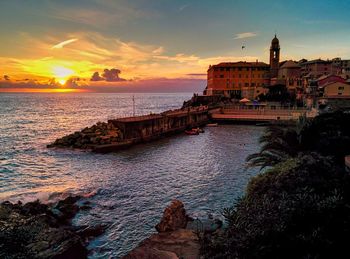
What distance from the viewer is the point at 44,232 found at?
1180 cm

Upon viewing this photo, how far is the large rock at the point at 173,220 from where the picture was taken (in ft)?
45.0

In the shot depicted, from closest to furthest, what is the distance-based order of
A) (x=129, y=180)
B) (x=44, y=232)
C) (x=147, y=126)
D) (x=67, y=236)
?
(x=44, y=232) < (x=67, y=236) < (x=129, y=180) < (x=147, y=126)

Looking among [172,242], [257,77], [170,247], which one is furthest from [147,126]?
[257,77]

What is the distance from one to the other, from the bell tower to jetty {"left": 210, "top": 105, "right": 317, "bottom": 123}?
34505 mm

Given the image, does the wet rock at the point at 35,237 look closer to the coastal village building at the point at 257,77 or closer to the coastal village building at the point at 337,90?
the coastal village building at the point at 337,90

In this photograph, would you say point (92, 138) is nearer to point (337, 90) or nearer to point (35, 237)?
point (35, 237)

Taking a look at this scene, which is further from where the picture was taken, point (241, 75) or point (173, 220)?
point (241, 75)

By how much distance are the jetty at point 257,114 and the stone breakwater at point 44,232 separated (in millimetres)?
47937

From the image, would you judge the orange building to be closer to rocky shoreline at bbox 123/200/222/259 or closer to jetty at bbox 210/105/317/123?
jetty at bbox 210/105/317/123

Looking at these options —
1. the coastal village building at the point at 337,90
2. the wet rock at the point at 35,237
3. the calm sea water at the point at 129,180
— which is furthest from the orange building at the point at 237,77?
the wet rock at the point at 35,237

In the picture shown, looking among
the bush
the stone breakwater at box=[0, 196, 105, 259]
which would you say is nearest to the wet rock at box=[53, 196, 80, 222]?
the stone breakwater at box=[0, 196, 105, 259]

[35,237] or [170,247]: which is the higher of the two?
[35,237]

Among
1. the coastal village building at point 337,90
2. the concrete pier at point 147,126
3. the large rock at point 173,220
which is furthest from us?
the coastal village building at point 337,90

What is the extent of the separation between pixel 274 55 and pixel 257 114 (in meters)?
44.6
